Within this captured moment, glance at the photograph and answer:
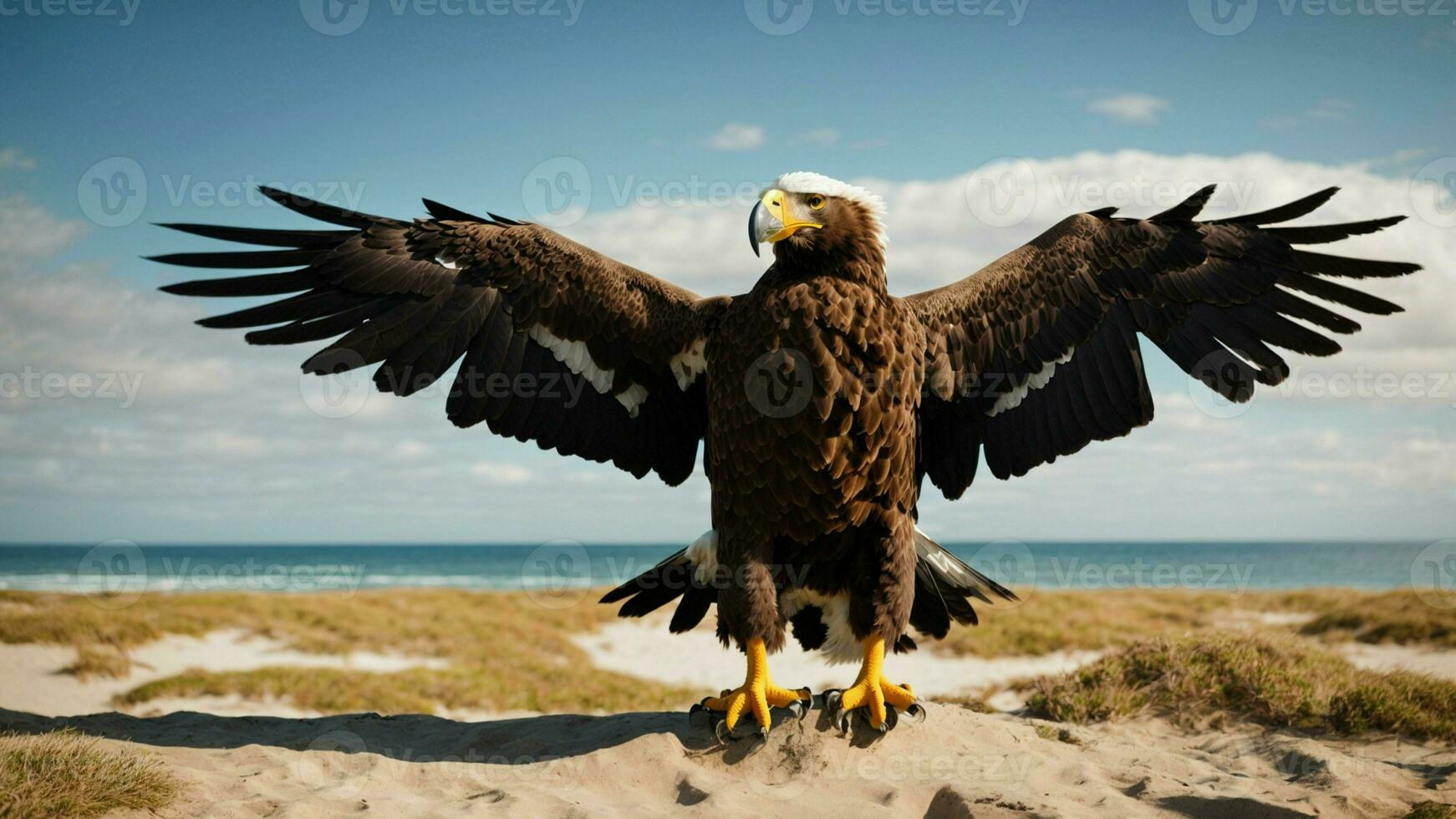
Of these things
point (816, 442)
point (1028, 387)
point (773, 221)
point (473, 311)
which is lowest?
point (816, 442)

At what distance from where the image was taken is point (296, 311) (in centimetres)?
486

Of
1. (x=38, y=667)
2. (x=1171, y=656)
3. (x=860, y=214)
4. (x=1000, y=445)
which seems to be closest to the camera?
(x=860, y=214)

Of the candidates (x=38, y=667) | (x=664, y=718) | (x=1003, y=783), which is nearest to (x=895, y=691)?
(x=1003, y=783)

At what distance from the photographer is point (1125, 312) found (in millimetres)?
5027

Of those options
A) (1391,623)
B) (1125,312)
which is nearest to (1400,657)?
(1391,623)

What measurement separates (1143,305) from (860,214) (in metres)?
1.70

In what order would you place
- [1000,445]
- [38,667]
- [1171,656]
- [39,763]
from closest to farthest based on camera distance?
[39,763]
[1000,445]
[1171,656]
[38,667]

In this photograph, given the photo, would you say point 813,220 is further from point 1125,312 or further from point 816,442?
point 1125,312

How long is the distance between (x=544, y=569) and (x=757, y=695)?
52818 millimetres

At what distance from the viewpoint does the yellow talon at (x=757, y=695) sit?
4570 millimetres

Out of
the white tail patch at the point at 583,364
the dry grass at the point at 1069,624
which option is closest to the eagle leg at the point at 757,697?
the white tail patch at the point at 583,364

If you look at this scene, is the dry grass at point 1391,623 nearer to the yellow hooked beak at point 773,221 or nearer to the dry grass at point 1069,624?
the dry grass at point 1069,624

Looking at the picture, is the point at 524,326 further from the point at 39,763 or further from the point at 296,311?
the point at 39,763

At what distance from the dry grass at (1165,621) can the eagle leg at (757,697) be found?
4.19 meters
